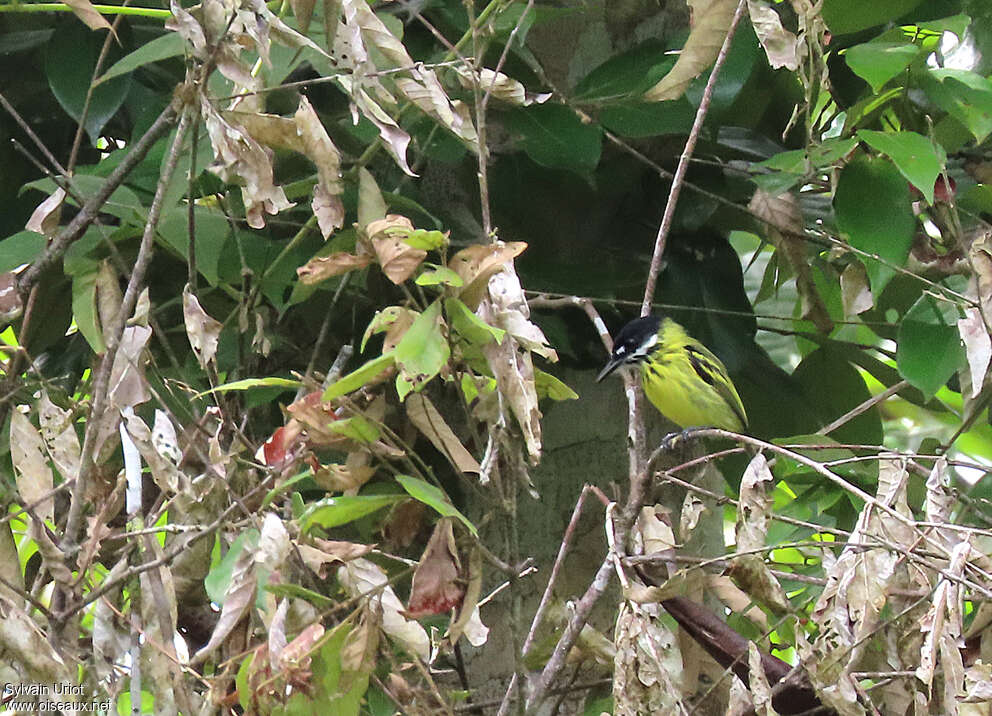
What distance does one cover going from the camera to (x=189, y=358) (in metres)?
2.27

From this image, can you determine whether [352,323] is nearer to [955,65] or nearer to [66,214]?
[66,214]

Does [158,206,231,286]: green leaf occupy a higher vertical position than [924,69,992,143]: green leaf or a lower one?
lower

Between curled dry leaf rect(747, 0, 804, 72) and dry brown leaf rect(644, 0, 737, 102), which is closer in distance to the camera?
curled dry leaf rect(747, 0, 804, 72)

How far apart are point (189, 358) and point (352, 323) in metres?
0.32

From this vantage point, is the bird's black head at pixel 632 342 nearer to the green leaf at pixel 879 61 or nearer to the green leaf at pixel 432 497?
the green leaf at pixel 879 61

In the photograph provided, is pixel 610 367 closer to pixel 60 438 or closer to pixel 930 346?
pixel 930 346

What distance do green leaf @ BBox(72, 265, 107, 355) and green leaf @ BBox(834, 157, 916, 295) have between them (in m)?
1.23

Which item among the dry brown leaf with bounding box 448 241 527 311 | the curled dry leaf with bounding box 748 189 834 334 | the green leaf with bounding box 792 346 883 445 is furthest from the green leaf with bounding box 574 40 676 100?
the dry brown leaf with bounding box 448 241 527 311

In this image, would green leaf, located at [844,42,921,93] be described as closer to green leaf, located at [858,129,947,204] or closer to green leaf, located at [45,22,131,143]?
green leaf, located at [858,129,947,204]

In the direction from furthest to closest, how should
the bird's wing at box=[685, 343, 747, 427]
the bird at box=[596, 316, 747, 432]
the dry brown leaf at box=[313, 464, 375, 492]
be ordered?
the bird at box=[596, 316, 747, 432]
the bird's wing at box=[685, 343, 747, 427]
the dry brown leaf at box=[313, 464, 375, 492]

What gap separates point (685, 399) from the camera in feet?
10.1

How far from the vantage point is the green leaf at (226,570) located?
1.42 meters

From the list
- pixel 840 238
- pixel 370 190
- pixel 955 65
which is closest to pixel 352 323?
pixel 370 190

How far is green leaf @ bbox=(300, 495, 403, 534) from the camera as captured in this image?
1.47 metres
